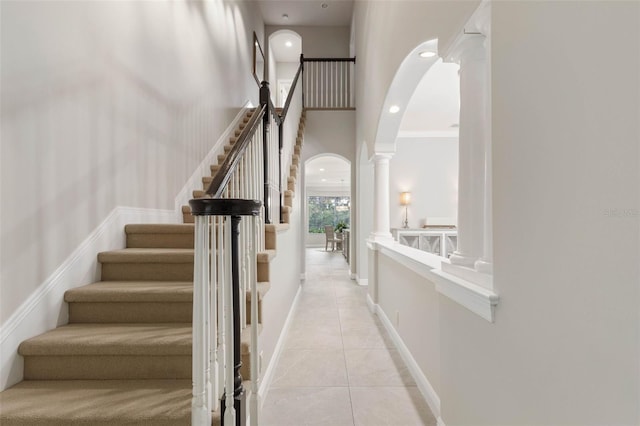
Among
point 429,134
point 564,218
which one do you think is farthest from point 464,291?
point 429,134

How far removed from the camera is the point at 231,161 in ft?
5.57

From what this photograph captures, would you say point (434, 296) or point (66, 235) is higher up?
point (66, 235)

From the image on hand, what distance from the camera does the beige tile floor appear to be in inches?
77.0

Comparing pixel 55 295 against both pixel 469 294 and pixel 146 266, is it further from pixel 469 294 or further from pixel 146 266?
pixel 469 294

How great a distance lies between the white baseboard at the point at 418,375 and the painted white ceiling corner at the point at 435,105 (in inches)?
104

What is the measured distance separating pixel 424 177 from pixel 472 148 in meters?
5.60

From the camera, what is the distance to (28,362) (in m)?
1.53

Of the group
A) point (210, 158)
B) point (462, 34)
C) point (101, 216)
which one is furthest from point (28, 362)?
point (210, 158)

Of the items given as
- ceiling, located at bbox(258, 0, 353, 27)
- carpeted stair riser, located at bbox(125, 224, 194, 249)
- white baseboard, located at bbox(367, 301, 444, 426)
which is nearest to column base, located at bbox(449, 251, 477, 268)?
white baseboard, located at bbox(367, 301, 444, 426)

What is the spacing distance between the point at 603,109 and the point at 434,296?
1629 millimetres

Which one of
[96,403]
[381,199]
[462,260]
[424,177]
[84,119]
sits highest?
[424,177]

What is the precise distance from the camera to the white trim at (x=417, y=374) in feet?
6.53

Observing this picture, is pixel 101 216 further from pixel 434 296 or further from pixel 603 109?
pixel 603 109

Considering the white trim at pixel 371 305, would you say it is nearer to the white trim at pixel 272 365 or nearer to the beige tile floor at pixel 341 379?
the beige tile floor at pixel 341 379
